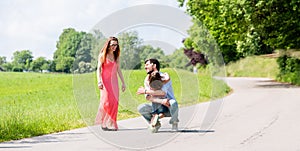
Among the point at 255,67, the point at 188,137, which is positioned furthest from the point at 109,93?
the point at 255,67

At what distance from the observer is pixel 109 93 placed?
32.5 feet

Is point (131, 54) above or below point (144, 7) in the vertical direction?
below

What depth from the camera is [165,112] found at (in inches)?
366

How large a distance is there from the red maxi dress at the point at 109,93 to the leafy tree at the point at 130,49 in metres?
0.46

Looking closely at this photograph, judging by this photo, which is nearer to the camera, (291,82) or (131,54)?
(131,54)

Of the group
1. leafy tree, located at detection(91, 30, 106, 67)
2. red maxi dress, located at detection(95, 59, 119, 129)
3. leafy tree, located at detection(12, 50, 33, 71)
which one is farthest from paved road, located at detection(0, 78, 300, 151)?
leafy tree, located at detection(12, 50, 33, 71)

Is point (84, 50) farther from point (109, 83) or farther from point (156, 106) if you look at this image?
point (156, 106)

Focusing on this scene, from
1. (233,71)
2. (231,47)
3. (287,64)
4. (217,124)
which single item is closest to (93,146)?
(217,124)

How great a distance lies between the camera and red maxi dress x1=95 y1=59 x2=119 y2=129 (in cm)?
988

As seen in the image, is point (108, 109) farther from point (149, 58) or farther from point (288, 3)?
point (288, 3)

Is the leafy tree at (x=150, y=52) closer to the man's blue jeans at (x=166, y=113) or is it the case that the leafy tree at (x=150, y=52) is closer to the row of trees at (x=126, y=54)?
the row of trees at (x=126, y=54)

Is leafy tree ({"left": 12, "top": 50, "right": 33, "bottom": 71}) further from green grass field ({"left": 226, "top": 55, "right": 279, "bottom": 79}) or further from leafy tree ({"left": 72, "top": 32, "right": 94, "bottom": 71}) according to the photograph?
leafy tree ({"left": 72, "top": 32, "right": 94, "bottom": 71})

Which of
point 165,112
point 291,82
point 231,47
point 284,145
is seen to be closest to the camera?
point 284,145

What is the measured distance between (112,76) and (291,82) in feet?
84.5
